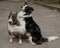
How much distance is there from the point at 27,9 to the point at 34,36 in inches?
33.0

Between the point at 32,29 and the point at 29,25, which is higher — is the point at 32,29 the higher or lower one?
the lower one

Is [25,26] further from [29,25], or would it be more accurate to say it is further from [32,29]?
[32,29]

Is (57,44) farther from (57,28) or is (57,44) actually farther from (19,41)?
(57,28)

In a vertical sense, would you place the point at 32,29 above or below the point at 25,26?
below

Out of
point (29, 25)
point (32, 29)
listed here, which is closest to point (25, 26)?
point (29, 25)

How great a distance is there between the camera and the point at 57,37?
26.6 feet

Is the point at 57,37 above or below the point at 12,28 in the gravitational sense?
below

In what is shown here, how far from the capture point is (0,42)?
7664mm

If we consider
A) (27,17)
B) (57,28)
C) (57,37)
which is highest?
(27,17)

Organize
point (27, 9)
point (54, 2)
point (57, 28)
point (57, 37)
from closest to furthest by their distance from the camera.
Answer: point (27, 9) < point (57, 37) < point (57, 28) < point (54, 2)

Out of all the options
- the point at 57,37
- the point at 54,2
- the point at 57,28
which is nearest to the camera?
the point at 57,37

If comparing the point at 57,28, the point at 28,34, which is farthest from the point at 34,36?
the point at 57,28

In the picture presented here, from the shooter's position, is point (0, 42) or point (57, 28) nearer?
point (0, 42)

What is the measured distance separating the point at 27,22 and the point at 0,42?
3.65 feet
